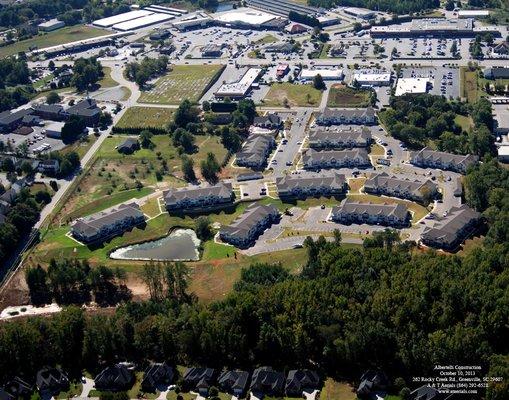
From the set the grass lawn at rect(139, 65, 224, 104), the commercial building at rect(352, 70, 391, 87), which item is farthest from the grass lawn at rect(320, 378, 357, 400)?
the commercial building at rect(352, 70, 391, 87)

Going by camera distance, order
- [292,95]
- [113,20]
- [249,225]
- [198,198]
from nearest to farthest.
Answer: [249,225] → [198,198] → [292,95] → [113,20]

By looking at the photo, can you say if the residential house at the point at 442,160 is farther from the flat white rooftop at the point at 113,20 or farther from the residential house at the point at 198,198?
the flat white rooftop at the point at 113,20

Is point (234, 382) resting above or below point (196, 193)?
above

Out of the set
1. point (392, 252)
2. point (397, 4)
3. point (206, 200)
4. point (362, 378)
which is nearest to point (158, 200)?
point (206, 200)

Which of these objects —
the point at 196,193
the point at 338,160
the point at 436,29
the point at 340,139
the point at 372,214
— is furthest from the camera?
the point at 436,29

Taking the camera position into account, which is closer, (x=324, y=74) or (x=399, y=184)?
(x=399, y=184)

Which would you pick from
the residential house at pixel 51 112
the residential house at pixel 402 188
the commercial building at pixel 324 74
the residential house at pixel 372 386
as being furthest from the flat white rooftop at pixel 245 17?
the residential house at pixel 372 386

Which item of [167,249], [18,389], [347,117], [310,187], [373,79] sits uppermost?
[373,79]

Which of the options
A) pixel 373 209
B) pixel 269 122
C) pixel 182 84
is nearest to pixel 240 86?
pixel 182 84

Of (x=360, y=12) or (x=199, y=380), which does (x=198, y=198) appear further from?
(x=360, y=12)
